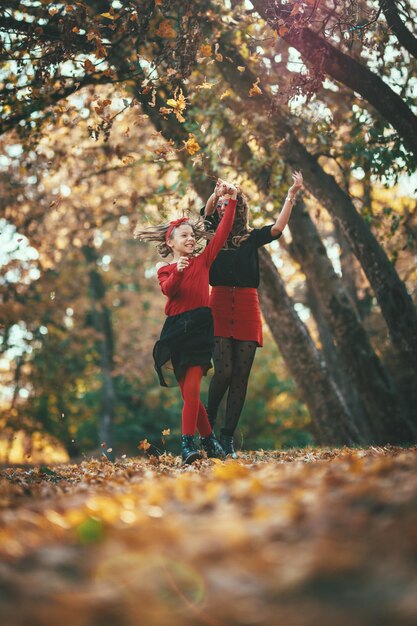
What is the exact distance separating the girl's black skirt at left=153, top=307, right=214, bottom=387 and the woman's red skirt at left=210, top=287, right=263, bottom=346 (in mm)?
539

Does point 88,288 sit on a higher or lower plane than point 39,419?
higher

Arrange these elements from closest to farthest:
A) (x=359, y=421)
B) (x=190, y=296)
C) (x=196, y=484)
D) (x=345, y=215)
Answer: (x=196, y=484) < (x=190, y=296) < (x=345, y=215) < (x=359, y=421)

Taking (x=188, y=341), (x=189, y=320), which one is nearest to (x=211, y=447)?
(x=188, y=341)

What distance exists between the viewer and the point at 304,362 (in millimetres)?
11055

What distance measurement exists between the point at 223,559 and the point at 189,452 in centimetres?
375

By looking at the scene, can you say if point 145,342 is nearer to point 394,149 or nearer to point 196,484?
point 394,149

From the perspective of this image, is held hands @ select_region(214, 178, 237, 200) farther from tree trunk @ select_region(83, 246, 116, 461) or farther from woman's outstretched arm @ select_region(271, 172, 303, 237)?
tree trunk @ select_region(83, 246, 116, 461)

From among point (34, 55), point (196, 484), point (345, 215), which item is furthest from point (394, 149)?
point (196, 484)

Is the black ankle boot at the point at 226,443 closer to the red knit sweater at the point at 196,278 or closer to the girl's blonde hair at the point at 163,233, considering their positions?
the red knit sweater at the point at 196,278

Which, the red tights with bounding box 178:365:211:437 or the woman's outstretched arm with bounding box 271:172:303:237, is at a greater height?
the woman's outstretched arm with bounding box 271:172:303:237

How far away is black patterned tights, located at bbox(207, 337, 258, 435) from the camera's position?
6.63m

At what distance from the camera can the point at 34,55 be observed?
294 inches

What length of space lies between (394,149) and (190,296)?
3837 mm

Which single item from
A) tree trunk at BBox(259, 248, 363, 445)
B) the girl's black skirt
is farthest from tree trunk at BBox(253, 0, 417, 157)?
tree trunk at BBox(259, 248, 363, 445)
